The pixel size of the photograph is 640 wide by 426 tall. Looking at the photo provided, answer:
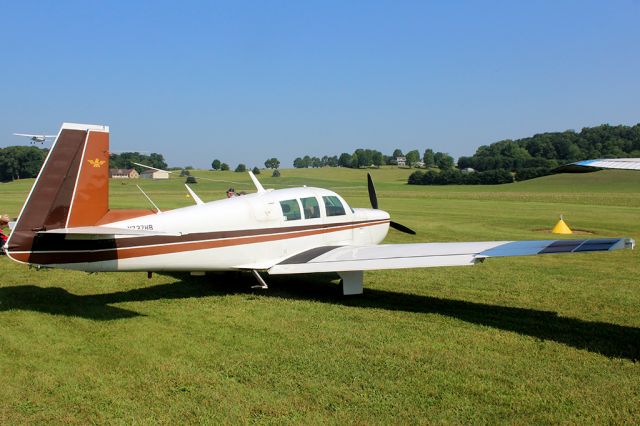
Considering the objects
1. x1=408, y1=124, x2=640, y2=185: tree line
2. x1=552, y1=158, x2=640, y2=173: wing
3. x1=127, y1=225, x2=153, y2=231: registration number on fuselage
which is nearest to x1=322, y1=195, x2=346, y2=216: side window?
x1=127, y1=225, x2=153, y2=231: registration number on fuselage

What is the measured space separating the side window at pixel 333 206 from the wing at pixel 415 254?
802mm

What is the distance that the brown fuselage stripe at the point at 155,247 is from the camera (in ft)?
23.0

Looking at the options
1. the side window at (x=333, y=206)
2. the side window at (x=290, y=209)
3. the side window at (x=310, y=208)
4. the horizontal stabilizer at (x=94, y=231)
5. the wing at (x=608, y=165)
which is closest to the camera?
the wing at (x=608, y=165)

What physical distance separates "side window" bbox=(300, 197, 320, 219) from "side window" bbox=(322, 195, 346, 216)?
0.23 metres

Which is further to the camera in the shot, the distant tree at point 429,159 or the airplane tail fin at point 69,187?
the distant tree at point 429,159

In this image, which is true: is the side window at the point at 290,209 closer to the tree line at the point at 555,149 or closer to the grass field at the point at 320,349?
the grass field at the point at 320,349

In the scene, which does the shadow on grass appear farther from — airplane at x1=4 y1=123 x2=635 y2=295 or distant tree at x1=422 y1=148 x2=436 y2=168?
distant tree at x1=422 y1=148 x2=436 y2=168

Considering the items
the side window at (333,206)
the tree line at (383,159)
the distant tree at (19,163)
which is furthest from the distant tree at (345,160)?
the side window at (333,206)

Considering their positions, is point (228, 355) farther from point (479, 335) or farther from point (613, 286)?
point (613, 286)

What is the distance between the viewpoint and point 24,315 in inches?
296

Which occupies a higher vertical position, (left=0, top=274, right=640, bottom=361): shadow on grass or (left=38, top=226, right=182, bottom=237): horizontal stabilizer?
(left=38, top=226, right=182, bottom=237): horizontal stabilizer

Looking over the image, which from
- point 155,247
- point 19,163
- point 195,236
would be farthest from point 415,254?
point 19,163

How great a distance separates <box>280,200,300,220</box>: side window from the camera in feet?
30.3

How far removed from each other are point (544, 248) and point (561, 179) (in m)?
67.0
